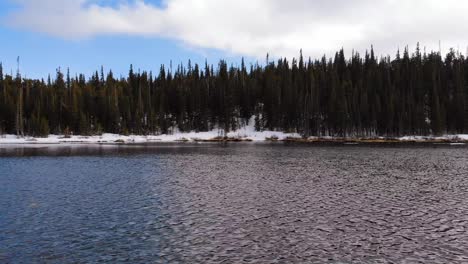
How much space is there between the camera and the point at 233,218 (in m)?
24.0

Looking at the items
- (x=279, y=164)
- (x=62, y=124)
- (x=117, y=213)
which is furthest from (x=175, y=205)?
(x=62, y=124)

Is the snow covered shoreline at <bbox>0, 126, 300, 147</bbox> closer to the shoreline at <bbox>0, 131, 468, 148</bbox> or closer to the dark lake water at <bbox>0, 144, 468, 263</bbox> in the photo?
the shoreline at <bbox>0, 131, 468, 148</bbox>

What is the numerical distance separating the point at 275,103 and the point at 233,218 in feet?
429

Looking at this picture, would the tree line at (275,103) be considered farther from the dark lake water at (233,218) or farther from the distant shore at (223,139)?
the dark lake water at (233,218)

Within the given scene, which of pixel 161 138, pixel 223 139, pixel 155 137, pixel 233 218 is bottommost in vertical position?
pixel 233 218

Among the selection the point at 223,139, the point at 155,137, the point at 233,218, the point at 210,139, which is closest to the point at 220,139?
the point at 223,139

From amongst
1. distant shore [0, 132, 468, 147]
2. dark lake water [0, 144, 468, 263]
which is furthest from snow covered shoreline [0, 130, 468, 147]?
dark lake water [0, 144, 468, 263]

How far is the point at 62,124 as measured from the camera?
145m

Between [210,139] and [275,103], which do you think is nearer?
[210,139]

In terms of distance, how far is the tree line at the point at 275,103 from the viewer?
463 feet

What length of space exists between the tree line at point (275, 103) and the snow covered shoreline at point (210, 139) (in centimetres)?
439

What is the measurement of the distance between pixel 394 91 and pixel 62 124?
399 feet

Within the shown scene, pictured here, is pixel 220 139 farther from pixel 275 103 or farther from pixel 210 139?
pixel 275 103

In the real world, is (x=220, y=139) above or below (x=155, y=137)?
below
